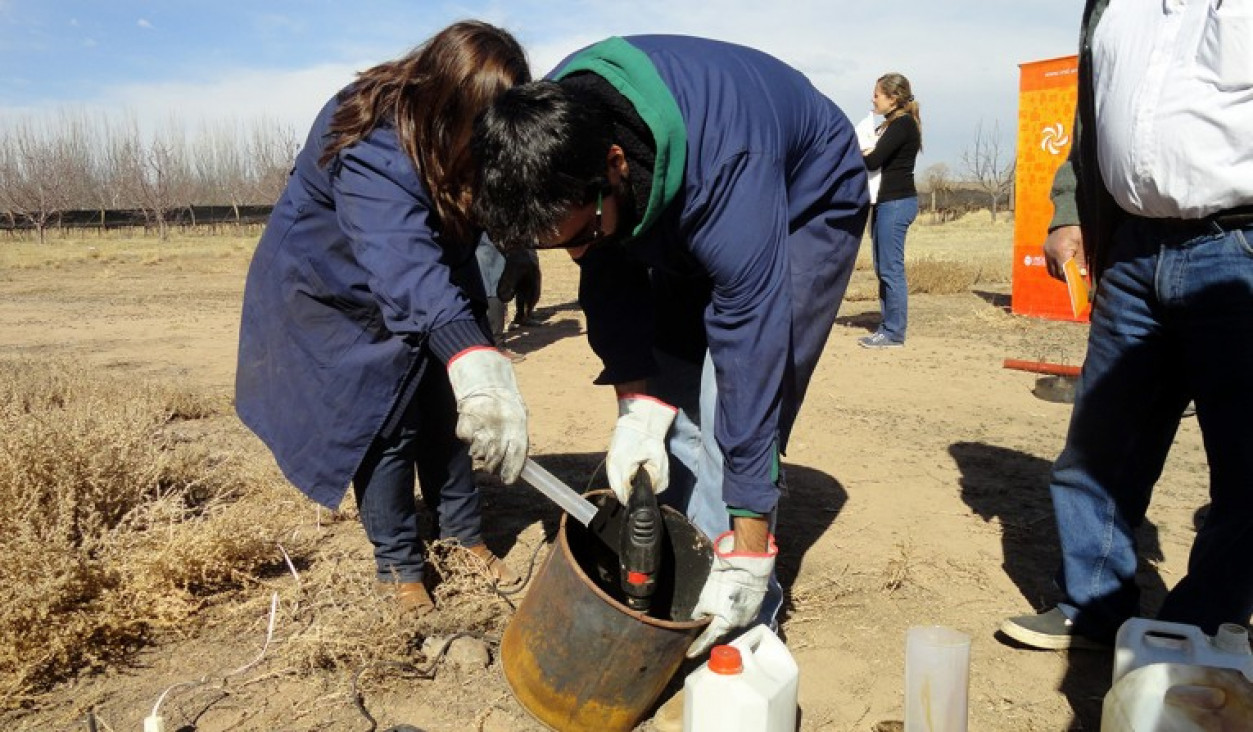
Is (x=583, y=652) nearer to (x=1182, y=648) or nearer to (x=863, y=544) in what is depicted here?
(x=1182, y=648)

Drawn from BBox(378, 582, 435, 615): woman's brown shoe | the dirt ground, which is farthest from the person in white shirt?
BBox(378, 582, 435, 615): woman's brown shoe

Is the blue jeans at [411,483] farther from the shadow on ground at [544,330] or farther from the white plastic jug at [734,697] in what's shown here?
the shadow on ground at [544,330]

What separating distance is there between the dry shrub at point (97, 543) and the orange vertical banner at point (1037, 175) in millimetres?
7220

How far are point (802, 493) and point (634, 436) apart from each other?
5.50 feet

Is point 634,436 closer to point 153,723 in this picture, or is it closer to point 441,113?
point 441,113

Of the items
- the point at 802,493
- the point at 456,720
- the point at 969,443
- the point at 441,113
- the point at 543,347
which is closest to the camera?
the point at 441,113

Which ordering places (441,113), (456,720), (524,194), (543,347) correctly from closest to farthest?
1. (524,194)
2. (441,113)
3. (456,720)
4. (543,347)

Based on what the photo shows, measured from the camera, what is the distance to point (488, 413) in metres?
1.97

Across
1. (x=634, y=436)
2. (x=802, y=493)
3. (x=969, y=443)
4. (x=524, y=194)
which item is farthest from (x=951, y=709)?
(x=969, y=443)

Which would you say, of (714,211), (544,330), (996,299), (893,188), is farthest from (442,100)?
(996,299)

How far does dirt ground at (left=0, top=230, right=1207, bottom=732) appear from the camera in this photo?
2.29 metres

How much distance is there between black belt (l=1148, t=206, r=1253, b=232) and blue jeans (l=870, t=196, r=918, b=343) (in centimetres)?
499

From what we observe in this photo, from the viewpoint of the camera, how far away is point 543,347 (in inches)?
311

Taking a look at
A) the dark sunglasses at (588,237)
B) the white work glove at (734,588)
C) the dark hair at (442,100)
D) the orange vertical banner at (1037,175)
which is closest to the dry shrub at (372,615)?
the white work glove at (734,588)
